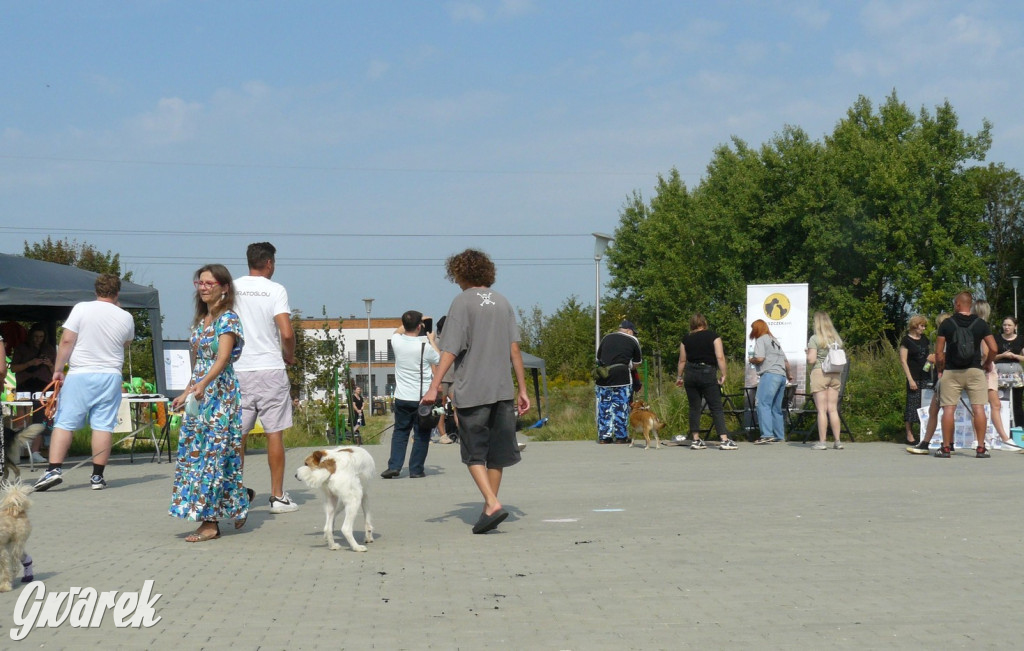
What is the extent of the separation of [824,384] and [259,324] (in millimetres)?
8871

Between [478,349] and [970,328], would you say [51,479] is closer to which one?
[478,349]

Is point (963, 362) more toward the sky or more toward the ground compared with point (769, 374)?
more toward the sky

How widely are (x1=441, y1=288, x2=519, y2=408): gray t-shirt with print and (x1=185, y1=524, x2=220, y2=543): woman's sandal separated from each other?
1.89 m

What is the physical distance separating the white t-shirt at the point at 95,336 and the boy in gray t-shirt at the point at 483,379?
4.20m

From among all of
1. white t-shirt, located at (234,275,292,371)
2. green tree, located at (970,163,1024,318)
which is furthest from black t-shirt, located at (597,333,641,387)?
green tree, located at (970,163,1024,318)

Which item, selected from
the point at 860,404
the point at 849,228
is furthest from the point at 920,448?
the point at 849,228

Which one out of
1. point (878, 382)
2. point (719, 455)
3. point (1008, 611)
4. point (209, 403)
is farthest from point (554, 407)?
point (1008, 611)

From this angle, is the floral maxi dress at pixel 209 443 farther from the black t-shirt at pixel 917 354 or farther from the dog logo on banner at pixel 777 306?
the dog logo on banner at pixel 777 306

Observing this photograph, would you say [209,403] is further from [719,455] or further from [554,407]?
[554,407]

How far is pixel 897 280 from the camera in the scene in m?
48.8

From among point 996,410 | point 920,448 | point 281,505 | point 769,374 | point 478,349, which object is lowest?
point 920,448

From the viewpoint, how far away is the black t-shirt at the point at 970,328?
13.3 m

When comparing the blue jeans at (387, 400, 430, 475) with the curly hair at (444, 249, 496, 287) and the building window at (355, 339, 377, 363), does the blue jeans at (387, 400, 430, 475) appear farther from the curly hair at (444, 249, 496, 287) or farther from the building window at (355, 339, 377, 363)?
the building window at (355, 339, 377, 363)

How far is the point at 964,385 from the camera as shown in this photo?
1346cm
